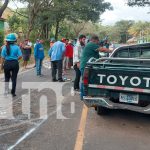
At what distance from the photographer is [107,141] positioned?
600 cm

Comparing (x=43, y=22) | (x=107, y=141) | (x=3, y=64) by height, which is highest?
(x=43, y=22)

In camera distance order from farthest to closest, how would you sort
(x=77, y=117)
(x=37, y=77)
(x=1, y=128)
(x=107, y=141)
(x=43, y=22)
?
(x=43, y=22) < (x=37, y=77) < (x=77, y=117) < (x=1, y=128) < (x=107, y=141)

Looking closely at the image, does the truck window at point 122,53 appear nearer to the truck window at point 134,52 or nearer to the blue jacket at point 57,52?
the truck window at point 134,52

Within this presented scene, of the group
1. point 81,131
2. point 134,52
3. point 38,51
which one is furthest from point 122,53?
point 38,51

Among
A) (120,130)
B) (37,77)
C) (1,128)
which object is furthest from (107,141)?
(37,77)

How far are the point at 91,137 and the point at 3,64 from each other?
4.58 meters

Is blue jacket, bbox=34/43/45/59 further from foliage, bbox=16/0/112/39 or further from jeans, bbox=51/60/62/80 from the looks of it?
foliage, bbox=16/0/112/39

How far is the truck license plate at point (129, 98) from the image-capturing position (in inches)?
265

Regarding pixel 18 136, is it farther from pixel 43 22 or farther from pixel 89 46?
pixel 43 22

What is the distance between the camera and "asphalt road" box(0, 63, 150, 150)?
5770mm

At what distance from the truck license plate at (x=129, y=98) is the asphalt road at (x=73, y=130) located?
0.52 meters

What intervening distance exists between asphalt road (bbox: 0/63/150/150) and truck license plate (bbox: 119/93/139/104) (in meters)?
0.52

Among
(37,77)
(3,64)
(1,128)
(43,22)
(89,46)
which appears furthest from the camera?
(43,22)

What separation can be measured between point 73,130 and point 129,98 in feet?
4.02
